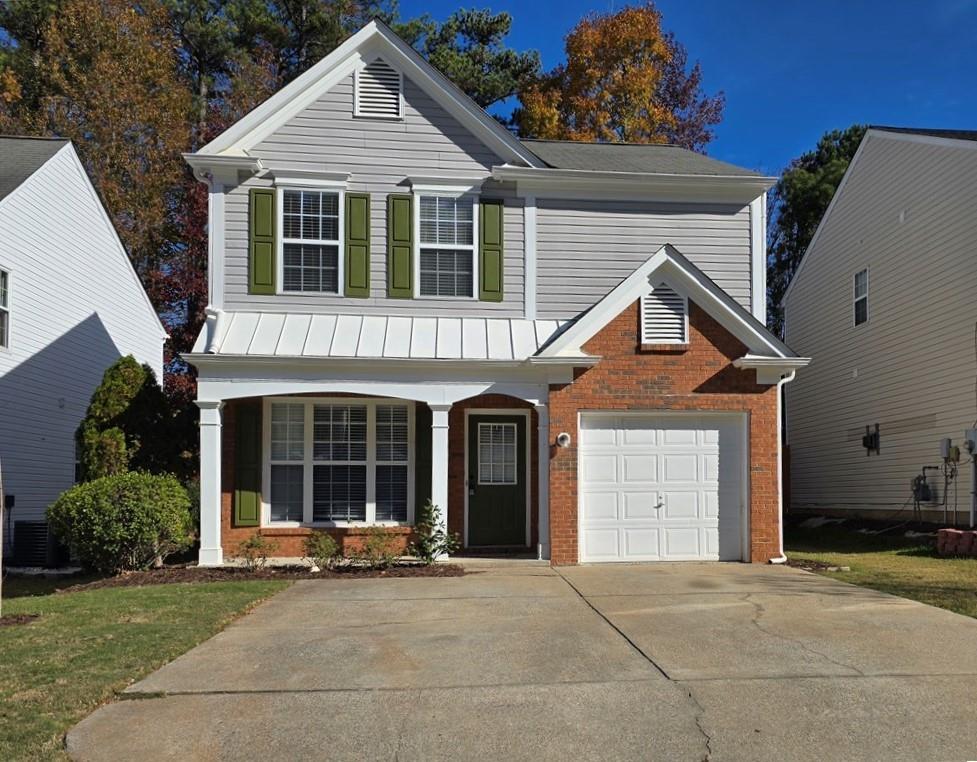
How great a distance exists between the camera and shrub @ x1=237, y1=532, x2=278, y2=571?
11734 mm

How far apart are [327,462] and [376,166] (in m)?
4.52

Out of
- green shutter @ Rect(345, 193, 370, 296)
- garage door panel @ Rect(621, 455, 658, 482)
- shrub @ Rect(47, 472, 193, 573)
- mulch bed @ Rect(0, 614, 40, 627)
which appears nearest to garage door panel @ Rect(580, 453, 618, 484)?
garage door panel @ Rect(621, 455, 658, 482)

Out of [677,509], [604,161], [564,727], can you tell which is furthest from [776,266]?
[564,727]

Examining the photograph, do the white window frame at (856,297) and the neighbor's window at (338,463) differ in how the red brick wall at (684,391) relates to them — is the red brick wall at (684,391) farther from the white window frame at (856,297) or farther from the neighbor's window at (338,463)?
the white window frame at (856,297)

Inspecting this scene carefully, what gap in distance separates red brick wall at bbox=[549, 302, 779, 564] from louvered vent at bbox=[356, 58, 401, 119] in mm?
4807

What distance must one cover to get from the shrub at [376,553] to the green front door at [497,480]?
5.62 ft

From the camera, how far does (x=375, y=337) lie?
40.0 ft

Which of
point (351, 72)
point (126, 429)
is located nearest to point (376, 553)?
point (126, 429)

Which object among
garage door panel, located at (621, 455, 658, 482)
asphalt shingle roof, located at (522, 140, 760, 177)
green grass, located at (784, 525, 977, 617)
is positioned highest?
asphalt shingle roof, located at (522, 140, 760, 177)

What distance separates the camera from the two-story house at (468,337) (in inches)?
470

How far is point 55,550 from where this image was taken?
14.1m

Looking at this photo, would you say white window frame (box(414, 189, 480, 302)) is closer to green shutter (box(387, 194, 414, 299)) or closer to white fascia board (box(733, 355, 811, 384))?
green shutter (box(387, 194, 414, 299))

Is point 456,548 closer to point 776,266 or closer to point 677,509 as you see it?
point 677,509

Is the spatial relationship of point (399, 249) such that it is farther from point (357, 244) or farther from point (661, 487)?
point (661, 487)
